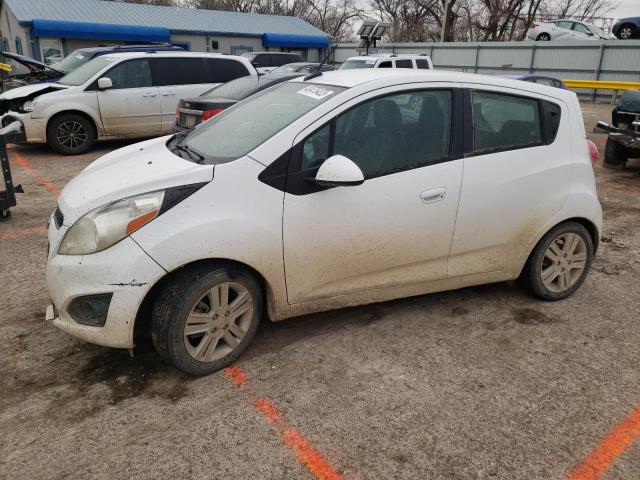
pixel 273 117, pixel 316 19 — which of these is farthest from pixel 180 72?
pixel 316 19

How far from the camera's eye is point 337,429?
8.55ft

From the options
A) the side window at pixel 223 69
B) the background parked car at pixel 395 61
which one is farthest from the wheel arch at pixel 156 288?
the background parked car at pixel 395 61

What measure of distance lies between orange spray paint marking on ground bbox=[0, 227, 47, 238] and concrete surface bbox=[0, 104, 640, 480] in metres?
1.45

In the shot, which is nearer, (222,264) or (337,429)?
(337,429)

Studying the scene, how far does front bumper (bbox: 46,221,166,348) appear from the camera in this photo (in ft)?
8.75

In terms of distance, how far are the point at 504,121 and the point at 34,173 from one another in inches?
290

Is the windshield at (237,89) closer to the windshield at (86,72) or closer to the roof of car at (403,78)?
the windshield at (86,72)

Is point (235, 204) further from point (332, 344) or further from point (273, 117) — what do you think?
point (332, 344)

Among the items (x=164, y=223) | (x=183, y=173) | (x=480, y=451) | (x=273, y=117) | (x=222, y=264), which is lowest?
(x=480, y=451)

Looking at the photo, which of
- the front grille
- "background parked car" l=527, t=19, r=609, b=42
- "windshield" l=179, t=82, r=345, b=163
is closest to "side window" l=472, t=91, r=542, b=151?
"windshield" l=179, t=82, r=345, b=163

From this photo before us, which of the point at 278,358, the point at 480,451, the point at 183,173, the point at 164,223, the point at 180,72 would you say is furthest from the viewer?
the point at 180,72

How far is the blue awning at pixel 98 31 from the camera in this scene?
2295cm

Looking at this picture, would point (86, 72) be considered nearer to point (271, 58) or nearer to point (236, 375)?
point (236, 375)

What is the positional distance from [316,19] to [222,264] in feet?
175
